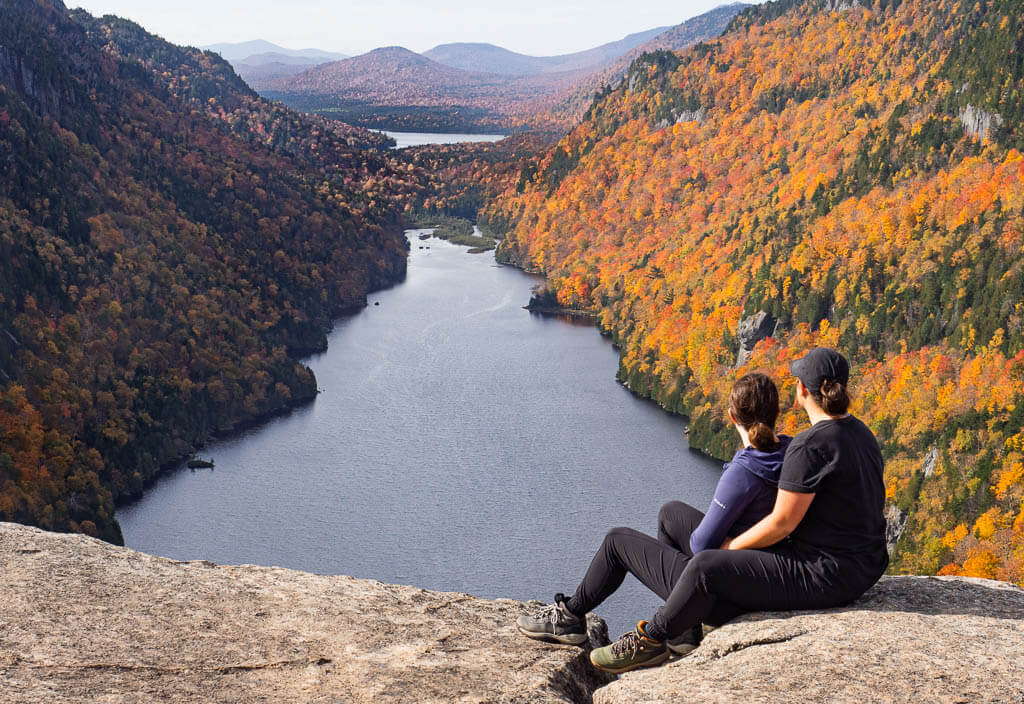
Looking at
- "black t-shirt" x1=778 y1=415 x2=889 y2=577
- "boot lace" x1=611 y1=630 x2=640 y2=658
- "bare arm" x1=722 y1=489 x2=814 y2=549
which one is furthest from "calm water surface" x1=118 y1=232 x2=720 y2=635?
"bare arm" x1=722 y1=489 x2=814 y2=549

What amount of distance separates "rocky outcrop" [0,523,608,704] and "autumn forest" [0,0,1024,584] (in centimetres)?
7446

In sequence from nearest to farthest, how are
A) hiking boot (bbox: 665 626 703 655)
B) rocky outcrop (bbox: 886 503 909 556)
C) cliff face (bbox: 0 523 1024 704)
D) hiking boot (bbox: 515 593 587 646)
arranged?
cliff face (bbox: 0 523 1024 704), hiking boot (bbox: 665 626 703 655), hiking boot (bbox: 515 593 587 646), rocky outcrop (bbox: 886 503 909 556)

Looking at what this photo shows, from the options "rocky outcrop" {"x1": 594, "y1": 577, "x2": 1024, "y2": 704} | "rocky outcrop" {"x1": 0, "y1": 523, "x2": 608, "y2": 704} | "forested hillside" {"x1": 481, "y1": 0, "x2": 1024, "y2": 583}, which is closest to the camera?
"rocky outcrop" {"x1": 594, "y1": 577, "x2": 1024, "y2": 704}

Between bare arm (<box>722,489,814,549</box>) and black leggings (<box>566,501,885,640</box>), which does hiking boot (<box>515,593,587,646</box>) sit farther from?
bare arm (<box>722,489,814,549</box>)

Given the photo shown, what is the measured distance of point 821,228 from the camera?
463 ft

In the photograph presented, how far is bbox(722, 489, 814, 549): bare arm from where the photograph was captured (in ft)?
33.2

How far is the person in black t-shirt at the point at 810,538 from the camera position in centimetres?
1012

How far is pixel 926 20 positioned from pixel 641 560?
632 ft

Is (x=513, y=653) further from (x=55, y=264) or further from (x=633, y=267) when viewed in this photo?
(x=633, y=267)

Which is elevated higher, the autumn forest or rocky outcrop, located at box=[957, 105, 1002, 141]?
rocky outcrop, located at box=[957, 105, 1002, 141]

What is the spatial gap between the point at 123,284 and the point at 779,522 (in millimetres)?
130394

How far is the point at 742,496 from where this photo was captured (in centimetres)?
1059

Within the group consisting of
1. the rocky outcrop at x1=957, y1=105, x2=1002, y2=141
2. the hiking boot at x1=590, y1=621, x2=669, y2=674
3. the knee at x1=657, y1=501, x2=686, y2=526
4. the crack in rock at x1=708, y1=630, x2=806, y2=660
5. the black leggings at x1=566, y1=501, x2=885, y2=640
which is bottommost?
the hiking boot at x1=590, y1=621, x2=669, y2=674

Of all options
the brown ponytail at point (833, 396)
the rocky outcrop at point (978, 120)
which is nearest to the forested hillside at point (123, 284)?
the brown ponytail at point (833, 396)
